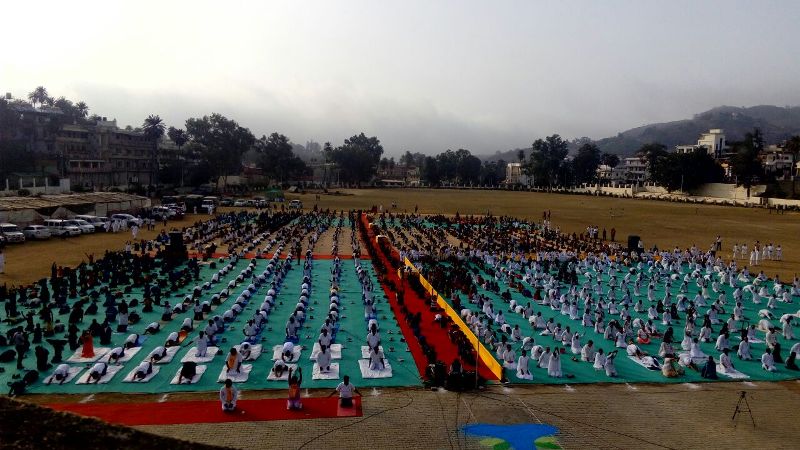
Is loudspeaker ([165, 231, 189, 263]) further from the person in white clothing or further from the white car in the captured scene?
the person in white clothing

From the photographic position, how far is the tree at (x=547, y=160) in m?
111

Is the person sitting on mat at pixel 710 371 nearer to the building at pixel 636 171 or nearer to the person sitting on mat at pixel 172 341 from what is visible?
the person sitting on mat at pixel 172 341

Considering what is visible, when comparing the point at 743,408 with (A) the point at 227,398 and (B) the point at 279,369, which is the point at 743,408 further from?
(A) the point at 227,398

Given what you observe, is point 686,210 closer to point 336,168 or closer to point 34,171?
point 336,168

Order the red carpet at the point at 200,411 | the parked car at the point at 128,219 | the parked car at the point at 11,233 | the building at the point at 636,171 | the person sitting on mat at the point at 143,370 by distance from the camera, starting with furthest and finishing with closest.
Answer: the building at the point at 636,171
the parked car at the point at 128,219
the parked car at the point at 11,233
the person sitting on mat at the point at 143,370
the red carpet at the point at 200,411

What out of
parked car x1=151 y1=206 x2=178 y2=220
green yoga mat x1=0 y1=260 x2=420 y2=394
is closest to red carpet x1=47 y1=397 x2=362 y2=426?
A: green yoga mat x1=0 y1=260 x2=420 y2=394

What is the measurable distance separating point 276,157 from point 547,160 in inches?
2136

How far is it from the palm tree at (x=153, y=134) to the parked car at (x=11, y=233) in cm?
4325

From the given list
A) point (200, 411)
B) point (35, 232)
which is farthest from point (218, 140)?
point (200, 411)

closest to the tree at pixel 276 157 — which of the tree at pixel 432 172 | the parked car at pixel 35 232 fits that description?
the tree at pixel 432 172

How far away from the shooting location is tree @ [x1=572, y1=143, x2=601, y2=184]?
4409 inches

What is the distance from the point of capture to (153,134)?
7900 centimetres

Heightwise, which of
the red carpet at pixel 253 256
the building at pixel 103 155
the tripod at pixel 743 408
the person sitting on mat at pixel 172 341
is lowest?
the tripod at pixel 743 408

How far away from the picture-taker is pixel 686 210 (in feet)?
218
